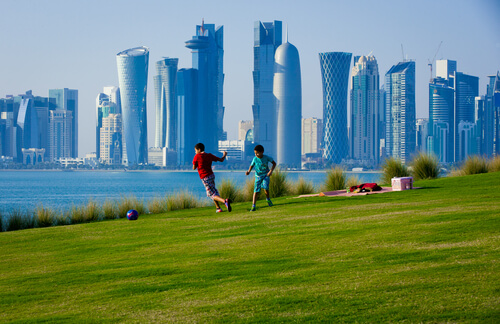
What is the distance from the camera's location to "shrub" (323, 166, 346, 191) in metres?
21.6

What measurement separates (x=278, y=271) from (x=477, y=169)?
56.0 ft

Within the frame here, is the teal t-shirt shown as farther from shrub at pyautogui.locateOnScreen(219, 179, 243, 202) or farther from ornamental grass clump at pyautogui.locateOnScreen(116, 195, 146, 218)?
shrub at pyautogui.locateOnScreen(219, 179, 243, 202)

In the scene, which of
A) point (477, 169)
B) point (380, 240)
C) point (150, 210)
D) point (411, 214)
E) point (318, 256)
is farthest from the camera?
point (477, 169)

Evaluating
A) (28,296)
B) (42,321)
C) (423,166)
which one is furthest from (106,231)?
(423,166)

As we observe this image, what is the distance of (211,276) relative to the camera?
7.93 meters

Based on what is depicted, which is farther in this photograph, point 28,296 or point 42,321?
point 28,296

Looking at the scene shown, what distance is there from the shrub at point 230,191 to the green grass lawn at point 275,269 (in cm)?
712

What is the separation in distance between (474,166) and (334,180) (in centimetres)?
542

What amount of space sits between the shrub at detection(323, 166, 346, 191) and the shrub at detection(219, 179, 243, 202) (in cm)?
306

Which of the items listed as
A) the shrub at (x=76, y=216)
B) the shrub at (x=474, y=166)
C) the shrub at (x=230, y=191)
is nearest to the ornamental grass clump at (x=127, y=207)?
the shrub at (x=76, y=216)

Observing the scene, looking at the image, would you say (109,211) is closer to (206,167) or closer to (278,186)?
(206,167)

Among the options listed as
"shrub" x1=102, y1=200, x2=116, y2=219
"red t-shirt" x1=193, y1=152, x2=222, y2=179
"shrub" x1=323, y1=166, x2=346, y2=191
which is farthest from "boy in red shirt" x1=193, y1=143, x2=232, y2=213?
"shrub" x1=323, y1=166, x2=346, y2=191

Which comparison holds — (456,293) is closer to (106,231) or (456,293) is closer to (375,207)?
(375,207)

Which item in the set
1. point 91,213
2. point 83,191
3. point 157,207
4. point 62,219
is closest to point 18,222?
point 62,219
